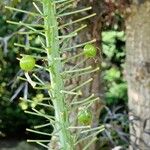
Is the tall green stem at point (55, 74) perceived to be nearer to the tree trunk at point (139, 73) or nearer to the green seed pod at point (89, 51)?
the green seed pod at point (89, 51)

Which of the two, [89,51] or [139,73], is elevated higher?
[89,51]

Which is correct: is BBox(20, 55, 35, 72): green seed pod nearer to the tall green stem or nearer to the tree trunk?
the tall green stem

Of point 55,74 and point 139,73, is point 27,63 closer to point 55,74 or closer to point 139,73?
point 55,74

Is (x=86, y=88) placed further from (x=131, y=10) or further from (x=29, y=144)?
(x=29, y=144)

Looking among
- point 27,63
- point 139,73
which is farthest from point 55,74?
point 139,73

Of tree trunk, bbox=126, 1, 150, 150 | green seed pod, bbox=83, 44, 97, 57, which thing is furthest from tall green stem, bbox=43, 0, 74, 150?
tree trunk, bbox=126, 1, 150, 150

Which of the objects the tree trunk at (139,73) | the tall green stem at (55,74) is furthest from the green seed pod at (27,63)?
the tree trunk at (139,73)
